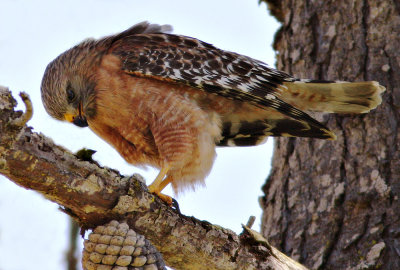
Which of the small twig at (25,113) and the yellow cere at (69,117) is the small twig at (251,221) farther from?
the yellow cere at (69,117)

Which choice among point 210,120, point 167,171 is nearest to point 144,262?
point 167,171

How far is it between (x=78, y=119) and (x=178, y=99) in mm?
971

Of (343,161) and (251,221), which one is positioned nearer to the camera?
(251,221)

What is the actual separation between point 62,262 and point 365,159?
2.44 m

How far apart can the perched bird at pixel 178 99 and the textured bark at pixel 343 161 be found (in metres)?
0.27

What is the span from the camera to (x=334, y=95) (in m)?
4.33

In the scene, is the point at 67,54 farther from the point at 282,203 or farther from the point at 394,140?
the point at 394,140

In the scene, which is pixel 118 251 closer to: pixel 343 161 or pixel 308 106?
pixel 343 161

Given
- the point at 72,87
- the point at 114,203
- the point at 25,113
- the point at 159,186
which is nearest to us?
the point at 25,113

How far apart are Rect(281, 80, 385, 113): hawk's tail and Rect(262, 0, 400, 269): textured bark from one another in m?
0.15

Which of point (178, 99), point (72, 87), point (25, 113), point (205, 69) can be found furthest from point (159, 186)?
point (25, 113)

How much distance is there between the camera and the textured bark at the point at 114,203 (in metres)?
2.50

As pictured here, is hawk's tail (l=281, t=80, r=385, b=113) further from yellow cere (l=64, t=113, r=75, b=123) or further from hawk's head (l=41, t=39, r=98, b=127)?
yellow cere (l=64, t=113, r=75, b=123)

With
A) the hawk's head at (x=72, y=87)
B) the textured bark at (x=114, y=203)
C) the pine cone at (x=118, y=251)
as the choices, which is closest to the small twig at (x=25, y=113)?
the textured bark at (x=114, y=203)
